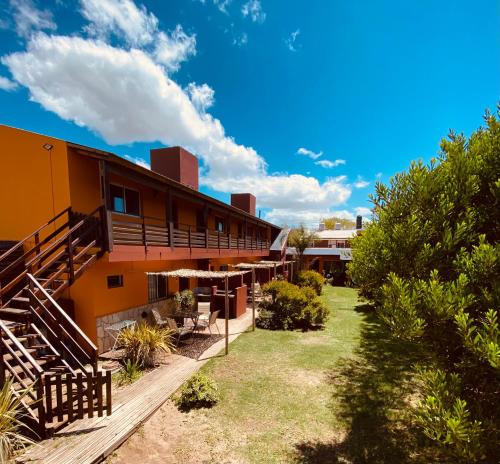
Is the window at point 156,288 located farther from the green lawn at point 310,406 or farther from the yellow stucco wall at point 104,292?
the green lawn at point 310,406

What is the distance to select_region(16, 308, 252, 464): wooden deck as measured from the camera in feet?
15.8

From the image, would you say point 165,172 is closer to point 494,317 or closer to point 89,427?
point 89,427

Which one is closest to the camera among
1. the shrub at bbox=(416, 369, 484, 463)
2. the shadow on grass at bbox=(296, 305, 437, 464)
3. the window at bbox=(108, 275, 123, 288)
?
the shrub at bbox=(416, 369, 484, 463)

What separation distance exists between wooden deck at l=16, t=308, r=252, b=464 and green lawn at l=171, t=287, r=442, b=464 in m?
1.05

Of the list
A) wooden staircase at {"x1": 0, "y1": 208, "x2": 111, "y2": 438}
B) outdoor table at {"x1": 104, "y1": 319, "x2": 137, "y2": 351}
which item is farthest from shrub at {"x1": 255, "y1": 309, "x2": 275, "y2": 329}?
wooden staircase at {"x1": 0, "y1": 208, "x2": 111, "y2": 438}

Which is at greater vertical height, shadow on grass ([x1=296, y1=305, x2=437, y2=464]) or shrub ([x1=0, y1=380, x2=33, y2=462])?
shrub ([x1=0, y1=380, x2=33, y2=462])

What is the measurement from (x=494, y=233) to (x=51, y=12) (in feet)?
40.5

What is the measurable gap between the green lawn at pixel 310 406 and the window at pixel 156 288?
4.89 m

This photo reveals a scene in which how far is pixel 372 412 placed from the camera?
21.5 ft

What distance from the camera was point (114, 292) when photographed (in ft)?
34.7

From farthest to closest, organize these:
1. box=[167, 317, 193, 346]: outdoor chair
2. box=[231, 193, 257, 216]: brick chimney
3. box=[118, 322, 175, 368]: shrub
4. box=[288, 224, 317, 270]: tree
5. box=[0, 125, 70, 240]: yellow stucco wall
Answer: box=[231, 193, 257, 216]: brick chimney
box=[288, 224, 317, 270]: tree
box=[167, 317, 193, 346]: outdoor chair
box=[0, 125, 70, 240]: yellow stucco wall
box=[118, 322, 175, 368]: shrub

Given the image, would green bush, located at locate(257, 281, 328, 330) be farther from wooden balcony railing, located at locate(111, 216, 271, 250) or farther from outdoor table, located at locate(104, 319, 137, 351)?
outdoor table, located at locate(104, 319, 137, 351)

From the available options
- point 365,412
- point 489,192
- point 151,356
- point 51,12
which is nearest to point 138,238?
point 151,356

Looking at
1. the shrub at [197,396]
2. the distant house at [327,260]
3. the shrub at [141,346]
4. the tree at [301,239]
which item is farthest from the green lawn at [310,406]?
the distant house at [327,260]
